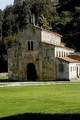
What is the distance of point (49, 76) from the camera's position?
78.2 meters

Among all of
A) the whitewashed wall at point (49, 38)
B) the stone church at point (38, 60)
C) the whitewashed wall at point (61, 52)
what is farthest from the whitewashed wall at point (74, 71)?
the whitewashed wall at point (49, 38)

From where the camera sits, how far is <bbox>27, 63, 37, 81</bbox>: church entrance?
3125 inches

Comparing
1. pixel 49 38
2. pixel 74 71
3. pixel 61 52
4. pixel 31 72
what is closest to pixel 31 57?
pixel 31 72

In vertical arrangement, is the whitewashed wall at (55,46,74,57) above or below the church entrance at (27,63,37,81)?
above

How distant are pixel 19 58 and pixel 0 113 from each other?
5342 centimetres

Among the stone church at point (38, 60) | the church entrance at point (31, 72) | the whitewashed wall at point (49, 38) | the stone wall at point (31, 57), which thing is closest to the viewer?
the stone church at point (38, 60)

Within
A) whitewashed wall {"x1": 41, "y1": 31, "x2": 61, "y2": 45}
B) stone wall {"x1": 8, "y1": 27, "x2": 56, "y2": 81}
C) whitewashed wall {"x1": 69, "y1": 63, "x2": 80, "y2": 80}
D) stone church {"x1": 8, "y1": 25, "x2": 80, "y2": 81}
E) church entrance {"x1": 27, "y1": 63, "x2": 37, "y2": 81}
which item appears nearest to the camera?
whitewashed wall {"x1": 69, "y1": 63, "x2": 80, "y2": 80}

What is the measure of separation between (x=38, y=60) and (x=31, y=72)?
2.38 m

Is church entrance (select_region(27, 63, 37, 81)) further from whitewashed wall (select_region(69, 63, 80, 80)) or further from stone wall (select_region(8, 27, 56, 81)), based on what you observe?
whitewashed wall (select_region(69, 63, 80, 80))

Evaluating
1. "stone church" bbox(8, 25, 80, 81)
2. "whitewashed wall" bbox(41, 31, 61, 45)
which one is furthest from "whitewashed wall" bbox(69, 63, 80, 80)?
"whitewashed wall" bbox(41, 31, 61, 45)

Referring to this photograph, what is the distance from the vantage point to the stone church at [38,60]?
3046 inches

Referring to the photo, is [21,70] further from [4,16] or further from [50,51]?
[4,16]

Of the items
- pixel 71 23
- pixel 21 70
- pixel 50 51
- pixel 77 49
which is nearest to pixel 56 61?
pixel 50 51

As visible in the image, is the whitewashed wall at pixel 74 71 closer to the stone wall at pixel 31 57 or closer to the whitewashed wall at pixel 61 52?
the stone wall at pixel 31 57
